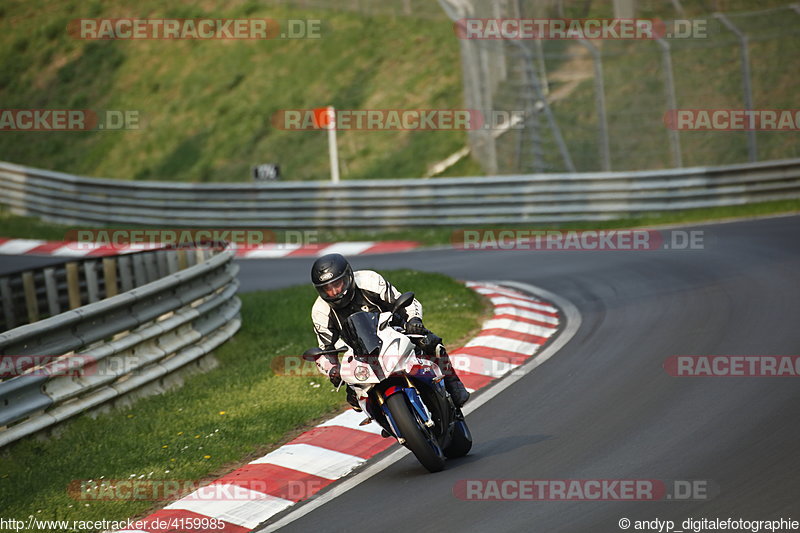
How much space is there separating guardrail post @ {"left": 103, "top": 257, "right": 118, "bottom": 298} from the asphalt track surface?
5.62 metres

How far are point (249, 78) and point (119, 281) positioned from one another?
744 inches

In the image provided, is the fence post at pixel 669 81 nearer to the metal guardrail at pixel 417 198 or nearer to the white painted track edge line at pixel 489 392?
the metal guardrail at pixel 417 198

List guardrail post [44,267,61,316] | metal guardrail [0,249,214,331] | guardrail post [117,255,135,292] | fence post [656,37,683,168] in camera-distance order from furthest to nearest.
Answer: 1. fence post [656,37,683,168]
2. guardrail post [117,255,135,292]
3. guardrail post [44,267,61,316]
4. metal guardrail [0,249,214,331]

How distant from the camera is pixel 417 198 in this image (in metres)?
20.6

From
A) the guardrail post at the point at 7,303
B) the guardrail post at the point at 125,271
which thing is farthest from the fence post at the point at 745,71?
the guardrail post at the point at 7,303

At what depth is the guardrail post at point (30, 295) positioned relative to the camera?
13266 millimetres

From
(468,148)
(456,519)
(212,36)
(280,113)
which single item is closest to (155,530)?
(456,519)

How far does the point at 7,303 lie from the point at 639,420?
827 centimetres

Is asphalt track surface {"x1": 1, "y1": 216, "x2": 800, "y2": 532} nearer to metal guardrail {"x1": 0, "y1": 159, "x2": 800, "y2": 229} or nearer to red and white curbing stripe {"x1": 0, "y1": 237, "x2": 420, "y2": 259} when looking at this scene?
metal guardrail {"x1": 0, "y1": 159, "x2": 800, "y2": 229}

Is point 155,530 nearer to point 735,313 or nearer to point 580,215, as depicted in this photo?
point 735,313

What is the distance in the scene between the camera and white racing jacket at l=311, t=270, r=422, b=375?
7637 mm

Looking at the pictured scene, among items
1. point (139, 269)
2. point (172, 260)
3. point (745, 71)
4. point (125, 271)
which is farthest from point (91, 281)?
point (745, 71)

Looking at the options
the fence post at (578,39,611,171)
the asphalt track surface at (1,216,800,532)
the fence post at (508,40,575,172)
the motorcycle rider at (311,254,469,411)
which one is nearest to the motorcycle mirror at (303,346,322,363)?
the motorcycle rider at (311,254,469,411)

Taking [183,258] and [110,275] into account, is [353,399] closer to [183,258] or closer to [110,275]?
[183,258]
